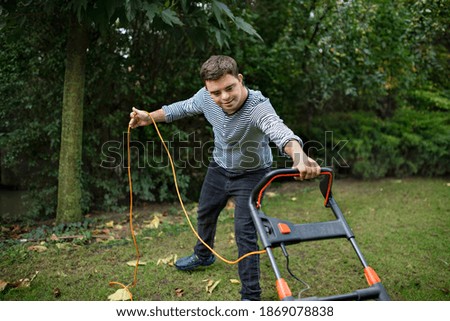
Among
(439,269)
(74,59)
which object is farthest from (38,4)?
(439,269)

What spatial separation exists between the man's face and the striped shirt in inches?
2.7

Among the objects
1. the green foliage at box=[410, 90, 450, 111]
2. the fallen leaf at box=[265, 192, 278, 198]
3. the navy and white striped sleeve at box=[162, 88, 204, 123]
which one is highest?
the green foliage at box=[410, 90, 450, 111]

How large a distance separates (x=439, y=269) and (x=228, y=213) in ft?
8.50

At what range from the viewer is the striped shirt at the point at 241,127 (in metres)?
2.60

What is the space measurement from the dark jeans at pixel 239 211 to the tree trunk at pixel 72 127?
2.07 m

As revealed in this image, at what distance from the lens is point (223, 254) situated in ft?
13.0

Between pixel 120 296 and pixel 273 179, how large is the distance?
1599 millimetres

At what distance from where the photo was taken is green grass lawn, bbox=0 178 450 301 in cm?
315

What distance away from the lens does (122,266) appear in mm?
3598

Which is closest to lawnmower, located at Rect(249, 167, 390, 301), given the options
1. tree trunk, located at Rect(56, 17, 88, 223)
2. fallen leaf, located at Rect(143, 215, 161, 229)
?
fallen leaf, located at Rect(143, 215, 161, 229)

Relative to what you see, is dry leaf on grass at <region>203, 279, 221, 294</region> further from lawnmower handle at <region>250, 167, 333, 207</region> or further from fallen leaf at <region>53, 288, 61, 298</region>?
lawnmower handle at <region>250, 167, 333, 207</region>

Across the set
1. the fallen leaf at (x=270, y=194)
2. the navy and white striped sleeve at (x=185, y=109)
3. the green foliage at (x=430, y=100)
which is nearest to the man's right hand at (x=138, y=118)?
the navy and white striped sleeve at (x=185, y=109)

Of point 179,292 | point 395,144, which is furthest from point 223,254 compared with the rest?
point 395,144

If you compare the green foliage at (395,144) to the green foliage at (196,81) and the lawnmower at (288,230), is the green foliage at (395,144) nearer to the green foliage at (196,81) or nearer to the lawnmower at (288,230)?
the green foliage at (196,81)
